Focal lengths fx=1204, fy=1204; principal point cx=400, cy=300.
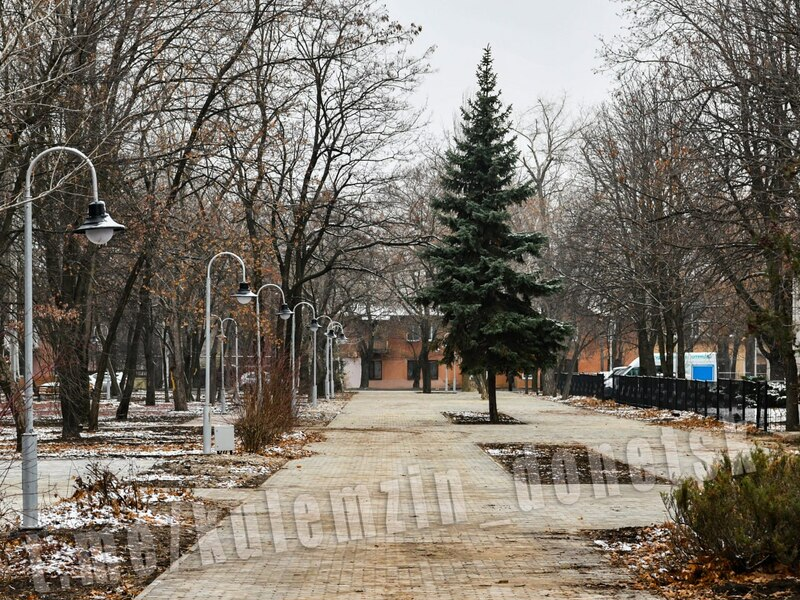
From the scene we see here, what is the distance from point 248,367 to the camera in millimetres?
30375

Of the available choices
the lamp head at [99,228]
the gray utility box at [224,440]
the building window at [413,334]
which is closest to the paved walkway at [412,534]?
the gray utility box at [224,440]

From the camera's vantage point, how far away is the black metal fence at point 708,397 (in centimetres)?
3359

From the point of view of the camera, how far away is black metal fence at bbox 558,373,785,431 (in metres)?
33.6

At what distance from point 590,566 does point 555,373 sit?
2382 inches

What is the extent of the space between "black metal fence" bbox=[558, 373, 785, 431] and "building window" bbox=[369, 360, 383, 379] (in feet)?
155

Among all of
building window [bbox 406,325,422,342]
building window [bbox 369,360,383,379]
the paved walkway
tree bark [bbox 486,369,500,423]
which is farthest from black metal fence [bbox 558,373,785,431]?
building window [bbox 369,360,383,379]

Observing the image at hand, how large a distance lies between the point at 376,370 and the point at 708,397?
66611 mm

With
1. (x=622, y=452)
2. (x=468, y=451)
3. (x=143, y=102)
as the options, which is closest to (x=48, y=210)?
(x=143, y=102)

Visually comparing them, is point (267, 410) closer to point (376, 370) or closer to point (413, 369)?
point (413, 369)

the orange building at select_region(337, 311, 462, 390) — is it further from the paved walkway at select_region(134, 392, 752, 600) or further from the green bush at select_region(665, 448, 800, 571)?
the green bush at select_region(665, 448, 800, 571)

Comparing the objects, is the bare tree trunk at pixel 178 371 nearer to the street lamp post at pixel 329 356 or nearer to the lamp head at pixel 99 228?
the street lamp post at pixel 329 356

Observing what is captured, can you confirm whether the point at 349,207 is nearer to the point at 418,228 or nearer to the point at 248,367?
the point at 418,228

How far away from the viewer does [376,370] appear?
103 metres

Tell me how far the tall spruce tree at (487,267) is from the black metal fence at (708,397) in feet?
16.0
